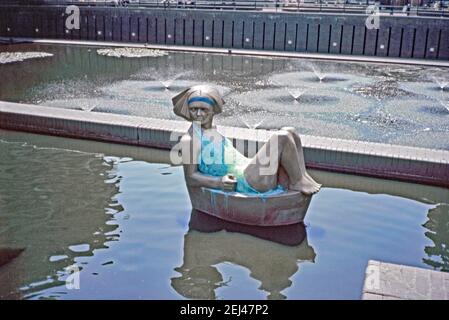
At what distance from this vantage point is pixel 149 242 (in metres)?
5.70

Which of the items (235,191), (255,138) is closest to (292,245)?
(235,191)

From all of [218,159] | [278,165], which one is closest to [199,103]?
[218,159]

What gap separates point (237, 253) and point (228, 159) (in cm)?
104

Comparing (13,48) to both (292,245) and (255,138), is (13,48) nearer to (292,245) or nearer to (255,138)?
(255,138)

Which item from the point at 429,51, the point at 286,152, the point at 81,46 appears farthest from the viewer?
the point at 81,46

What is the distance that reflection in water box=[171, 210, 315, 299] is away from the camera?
4.95 meters

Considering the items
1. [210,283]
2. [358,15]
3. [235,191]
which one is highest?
[358,15]

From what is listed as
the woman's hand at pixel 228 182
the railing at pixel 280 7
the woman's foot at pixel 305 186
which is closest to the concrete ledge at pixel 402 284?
the woman's foot at pixel 305 186

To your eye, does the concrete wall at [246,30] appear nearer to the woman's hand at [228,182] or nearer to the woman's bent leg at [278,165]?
the woman's bent leg at [278,165]

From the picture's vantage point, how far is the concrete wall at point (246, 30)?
2253cm

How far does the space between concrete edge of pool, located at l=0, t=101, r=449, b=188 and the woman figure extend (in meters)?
2.29

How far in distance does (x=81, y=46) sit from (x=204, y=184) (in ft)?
66.9

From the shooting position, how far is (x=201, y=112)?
19.4 ft

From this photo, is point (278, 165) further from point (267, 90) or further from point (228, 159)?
point (267, 90)
